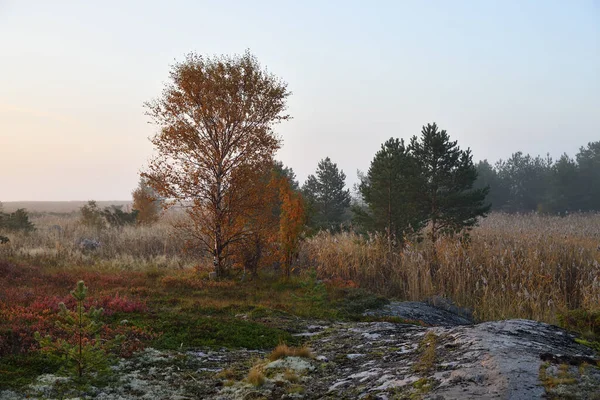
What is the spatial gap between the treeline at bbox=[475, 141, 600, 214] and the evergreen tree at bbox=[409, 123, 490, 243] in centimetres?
3395

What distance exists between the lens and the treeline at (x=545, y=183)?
50875 mm

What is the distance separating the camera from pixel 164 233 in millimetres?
26125

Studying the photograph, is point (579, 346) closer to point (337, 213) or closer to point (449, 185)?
point (449, 185)

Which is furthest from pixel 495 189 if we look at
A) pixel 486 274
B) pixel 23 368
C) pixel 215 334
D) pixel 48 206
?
pixel 48 206

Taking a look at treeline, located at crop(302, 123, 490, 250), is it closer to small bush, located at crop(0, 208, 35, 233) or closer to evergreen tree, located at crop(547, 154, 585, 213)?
small bush, located at crop(0, 208, 35, 233)

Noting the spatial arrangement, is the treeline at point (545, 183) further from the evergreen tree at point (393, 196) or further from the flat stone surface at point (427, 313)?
the flat stone surface at point (427, 313)

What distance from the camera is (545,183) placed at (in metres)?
57.4

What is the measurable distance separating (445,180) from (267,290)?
1052 cm

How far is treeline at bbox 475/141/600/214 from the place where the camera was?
2003 inches

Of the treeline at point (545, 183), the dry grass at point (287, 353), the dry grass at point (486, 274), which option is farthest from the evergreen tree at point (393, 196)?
the treeline at point (545, 183)

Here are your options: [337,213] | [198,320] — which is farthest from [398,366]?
[337,213]

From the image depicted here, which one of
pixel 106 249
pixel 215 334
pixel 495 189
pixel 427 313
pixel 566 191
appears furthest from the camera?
pixel 495 189

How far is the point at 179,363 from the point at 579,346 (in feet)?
16.1

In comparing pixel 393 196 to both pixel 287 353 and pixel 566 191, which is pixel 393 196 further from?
pixel 566 191
